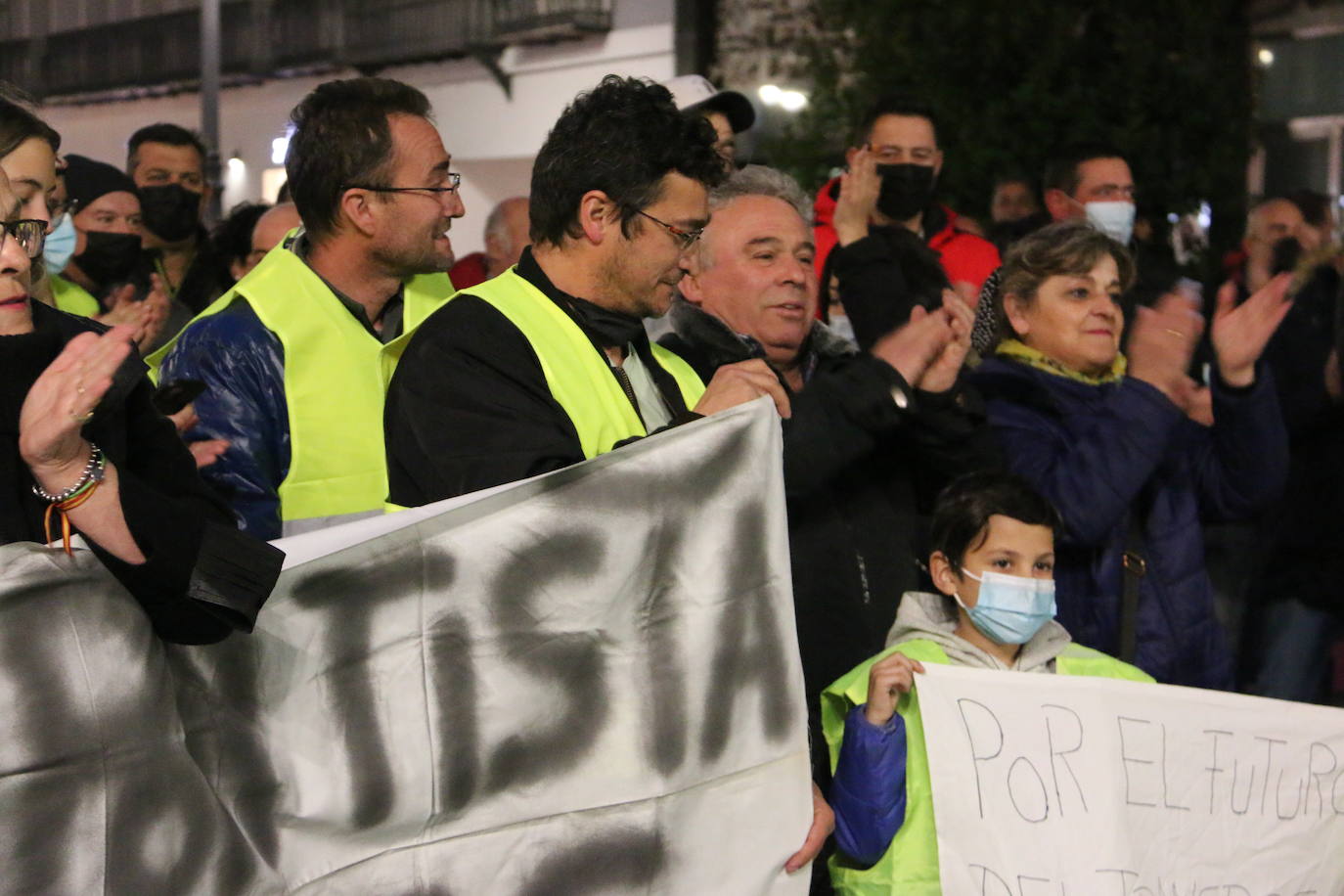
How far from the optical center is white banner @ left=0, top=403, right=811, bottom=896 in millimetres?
2459

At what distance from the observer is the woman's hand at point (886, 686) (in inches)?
139

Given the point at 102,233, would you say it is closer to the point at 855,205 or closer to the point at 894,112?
the point at 855,205

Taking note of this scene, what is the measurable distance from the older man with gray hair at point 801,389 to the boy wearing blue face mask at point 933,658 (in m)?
0.09

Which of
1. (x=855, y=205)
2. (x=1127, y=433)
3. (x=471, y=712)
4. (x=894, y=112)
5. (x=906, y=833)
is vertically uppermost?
(x=894, y=112)

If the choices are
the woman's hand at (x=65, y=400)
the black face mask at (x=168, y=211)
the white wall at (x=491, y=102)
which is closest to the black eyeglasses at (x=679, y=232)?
the woman's hand at (x=65, y=400)

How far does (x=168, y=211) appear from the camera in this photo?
22.0 feet

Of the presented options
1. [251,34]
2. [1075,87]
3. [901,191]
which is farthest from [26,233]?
[251,34]

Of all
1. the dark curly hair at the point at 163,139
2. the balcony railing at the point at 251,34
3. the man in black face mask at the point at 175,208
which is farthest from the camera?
the balcony railing at the point at 251,34

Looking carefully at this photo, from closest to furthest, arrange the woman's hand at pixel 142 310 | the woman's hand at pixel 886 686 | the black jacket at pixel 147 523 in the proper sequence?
the black jacket at pixel 147 523 → the woman's hand at pixel 886 686 → the woman's hand at pixel 142 310

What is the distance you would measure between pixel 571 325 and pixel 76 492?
103 cm

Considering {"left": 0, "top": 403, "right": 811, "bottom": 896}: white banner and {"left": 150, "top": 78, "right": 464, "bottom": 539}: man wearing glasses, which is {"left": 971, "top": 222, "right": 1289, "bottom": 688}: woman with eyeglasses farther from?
{"left": 150, "top": 78, "right": 464, "bottom": 539}: man wearing glasses

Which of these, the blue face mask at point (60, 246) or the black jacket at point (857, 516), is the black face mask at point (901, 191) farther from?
the blue face mask at point (60, 246)

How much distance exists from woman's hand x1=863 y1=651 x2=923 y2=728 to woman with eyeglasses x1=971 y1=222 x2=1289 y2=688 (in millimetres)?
733

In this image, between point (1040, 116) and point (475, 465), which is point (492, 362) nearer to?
point (475, 465)
